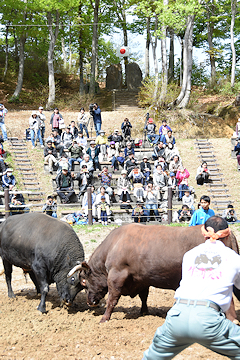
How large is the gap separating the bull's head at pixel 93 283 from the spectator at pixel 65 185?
8.41m

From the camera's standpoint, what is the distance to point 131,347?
18.2 ft

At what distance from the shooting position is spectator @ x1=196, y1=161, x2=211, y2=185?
17.8m

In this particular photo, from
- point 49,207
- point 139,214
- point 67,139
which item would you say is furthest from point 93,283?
point 67,139

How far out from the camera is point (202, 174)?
17.9m

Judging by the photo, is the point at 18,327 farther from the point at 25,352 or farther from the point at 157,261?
the point at 157,261

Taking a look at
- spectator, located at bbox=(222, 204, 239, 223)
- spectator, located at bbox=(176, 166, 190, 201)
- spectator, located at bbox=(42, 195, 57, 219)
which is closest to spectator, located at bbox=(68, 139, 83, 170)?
spectator, located at bbox=(42, 195, 57, 219)

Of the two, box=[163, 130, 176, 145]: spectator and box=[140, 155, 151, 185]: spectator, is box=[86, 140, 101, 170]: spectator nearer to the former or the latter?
box=[140, 155, 151, 185]: spectator

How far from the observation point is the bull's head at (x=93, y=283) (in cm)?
708

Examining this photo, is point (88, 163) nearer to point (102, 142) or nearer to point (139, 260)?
point (102, 142)

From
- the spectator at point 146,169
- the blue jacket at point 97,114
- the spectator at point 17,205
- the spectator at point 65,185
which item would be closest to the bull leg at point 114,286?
the spectator at point 17,205

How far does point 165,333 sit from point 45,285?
4338 millimetres

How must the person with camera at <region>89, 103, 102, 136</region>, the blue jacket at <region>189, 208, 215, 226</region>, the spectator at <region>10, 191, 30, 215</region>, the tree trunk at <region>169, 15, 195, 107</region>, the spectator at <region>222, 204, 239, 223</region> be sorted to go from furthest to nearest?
1. the tree trunk at <region>169, 15, 195, 107</region>
2. the person with camera at <region>89, 103, 102, 136</region>
3. the spectator at <region>10, 191, 30, 215</region>
4. the spectator at <region>222, 204, 239, 223</region>
5. the blue jacket at <region>189, 208, 215, 226</region>

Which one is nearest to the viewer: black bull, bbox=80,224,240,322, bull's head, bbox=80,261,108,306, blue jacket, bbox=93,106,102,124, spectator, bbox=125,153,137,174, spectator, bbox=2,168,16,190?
black bull, bbox=80,224,240,322

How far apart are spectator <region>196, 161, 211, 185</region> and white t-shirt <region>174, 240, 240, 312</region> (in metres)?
14.2
